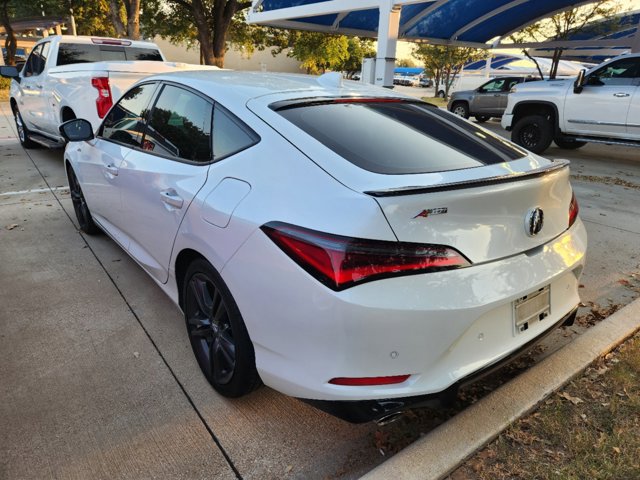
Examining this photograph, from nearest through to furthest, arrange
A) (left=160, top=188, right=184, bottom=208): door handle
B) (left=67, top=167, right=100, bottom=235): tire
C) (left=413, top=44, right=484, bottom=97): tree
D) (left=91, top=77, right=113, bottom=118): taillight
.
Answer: (left=160, top=188, right=184, bottom=208): door handle → (left=67, top=167, right=100, bottom=235): tire → (left=91, top=77, right=113, bottom=118): taillight → (left=413, top=44, right=484, bottom=97): tree

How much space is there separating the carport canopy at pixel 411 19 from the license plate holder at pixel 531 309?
715 cm

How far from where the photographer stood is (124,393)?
251 cm

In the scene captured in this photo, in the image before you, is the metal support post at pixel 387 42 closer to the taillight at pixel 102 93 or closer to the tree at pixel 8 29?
the taillight at pixel 102 93

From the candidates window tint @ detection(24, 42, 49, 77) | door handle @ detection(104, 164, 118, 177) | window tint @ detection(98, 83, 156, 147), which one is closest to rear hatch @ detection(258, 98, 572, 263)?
window tint @ detection(98, 83, 156, 147)

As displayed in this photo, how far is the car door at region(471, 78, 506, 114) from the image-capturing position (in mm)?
17094

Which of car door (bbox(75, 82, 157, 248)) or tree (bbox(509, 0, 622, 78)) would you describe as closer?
car door (bbox(75, 82, 157, 248))

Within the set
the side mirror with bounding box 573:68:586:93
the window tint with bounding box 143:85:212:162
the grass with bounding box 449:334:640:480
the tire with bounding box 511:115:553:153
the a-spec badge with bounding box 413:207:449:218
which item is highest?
the side mirror with bounding box 573:68:586:93

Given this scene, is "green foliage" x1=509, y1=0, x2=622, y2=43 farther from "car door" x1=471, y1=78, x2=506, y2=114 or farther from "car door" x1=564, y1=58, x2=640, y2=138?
"car door" x1=564, y1=58, x2=640, y2=138

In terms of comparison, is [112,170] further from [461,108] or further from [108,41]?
[461,108]

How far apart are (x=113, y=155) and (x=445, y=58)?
109 ft

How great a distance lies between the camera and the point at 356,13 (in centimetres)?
1188

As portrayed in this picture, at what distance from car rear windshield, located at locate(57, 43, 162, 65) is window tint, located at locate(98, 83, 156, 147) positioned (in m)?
4.62

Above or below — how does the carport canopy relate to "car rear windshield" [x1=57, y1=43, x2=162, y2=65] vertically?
above

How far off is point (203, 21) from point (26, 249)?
51.3ft
